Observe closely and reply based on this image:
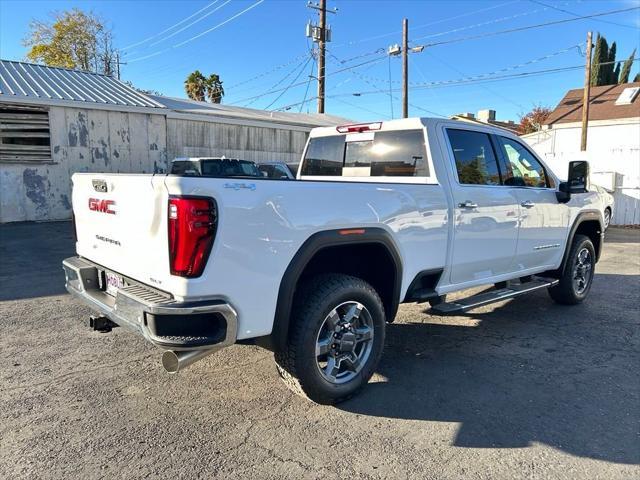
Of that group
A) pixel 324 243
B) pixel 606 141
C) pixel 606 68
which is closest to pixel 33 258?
pixel 324 243

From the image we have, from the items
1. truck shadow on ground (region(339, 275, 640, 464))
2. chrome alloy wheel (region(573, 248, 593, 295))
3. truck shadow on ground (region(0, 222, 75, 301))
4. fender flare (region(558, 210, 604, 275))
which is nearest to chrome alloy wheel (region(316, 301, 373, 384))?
truck shadow on ground (region(339, 275, 640, 464))

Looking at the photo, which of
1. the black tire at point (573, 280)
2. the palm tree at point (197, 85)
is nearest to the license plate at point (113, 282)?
the black tire at point (573, 280)

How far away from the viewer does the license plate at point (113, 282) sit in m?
3.28

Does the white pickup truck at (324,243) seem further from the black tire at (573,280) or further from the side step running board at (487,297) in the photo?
the black tire at (573,280)

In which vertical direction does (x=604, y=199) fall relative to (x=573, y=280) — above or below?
above

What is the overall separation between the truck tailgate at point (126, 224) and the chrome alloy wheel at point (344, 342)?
1209mm

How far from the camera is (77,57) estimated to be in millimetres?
44750

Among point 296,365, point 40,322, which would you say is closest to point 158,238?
point 296,365

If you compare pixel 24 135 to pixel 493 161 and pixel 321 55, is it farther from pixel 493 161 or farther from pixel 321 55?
pixel 321 55

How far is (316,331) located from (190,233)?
3.63ft

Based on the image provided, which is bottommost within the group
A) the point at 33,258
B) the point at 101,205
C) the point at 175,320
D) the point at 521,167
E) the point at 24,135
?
the point at 33,258

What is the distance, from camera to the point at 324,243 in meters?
3.18

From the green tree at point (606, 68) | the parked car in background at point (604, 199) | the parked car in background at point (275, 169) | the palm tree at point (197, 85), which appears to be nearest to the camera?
the parked car in background at point (604, 199)

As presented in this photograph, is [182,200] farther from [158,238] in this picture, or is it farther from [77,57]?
[77,57]
